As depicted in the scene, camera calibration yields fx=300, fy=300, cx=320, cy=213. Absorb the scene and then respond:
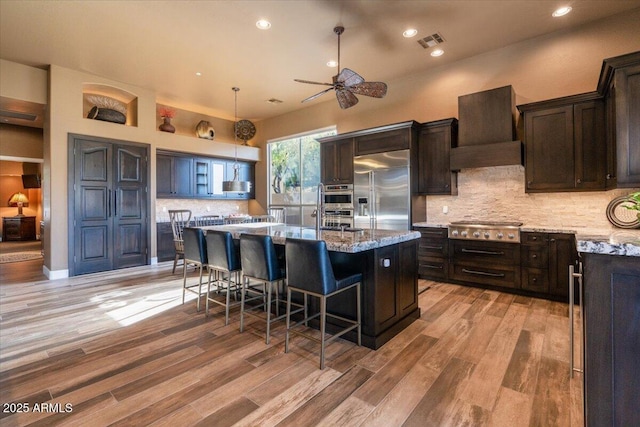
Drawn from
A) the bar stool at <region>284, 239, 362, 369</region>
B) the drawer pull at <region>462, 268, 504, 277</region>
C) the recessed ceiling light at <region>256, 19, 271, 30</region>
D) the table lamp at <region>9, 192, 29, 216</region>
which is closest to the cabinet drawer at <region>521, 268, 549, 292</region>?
the drawer pull at <region>462, 268, 504, 277</region>

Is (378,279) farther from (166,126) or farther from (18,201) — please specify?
(18,201)

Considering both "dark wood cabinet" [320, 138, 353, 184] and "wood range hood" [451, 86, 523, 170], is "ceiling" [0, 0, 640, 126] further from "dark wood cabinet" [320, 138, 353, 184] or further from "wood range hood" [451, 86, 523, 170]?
"dark wood cabinet" [320, 138, 353, 184]

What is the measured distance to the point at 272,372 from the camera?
2.12 metres

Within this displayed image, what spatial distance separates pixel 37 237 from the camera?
408 inches

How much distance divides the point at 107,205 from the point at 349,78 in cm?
484

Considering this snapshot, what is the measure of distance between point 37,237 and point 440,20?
44.1 feet

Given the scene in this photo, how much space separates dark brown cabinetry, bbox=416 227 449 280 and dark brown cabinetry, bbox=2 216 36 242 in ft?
41.9

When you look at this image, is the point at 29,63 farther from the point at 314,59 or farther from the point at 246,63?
the point at 314,59

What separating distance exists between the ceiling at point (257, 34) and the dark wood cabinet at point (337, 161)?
1.18 meters

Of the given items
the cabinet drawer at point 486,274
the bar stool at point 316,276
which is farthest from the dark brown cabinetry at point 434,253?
the bar stool at point 316,276

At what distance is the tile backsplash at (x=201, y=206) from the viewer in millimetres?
6548


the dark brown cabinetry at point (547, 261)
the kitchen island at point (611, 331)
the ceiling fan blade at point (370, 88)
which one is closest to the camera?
the kitchen island at point (611, 331)

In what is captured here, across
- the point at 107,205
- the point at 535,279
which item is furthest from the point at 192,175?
the point at 535,279

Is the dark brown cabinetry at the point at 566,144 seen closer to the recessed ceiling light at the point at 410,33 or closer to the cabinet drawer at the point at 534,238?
the cabinet drawer at the point at 534,238
